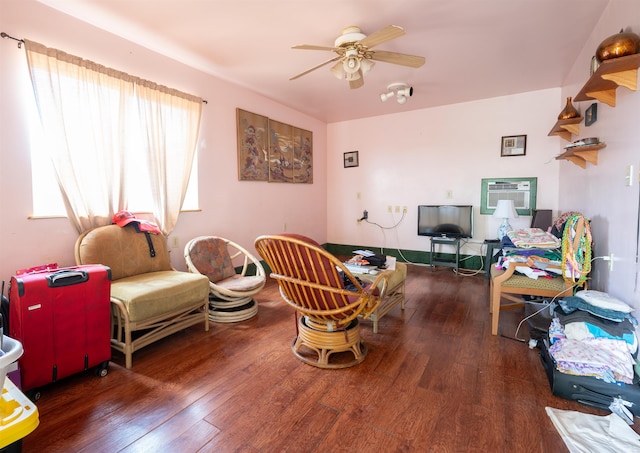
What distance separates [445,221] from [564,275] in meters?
2.52

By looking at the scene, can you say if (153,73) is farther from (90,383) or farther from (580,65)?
(580,65)

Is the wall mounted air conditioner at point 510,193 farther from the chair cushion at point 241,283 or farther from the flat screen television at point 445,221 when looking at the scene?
the chair cushion at point 241,283

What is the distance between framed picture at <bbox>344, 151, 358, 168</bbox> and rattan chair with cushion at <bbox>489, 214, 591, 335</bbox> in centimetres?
348

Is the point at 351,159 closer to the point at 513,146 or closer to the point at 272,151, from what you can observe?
the point at 272,151

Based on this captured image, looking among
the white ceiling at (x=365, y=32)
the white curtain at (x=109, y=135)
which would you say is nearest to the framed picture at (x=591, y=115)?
the white ceiling at (x=365, y=32)

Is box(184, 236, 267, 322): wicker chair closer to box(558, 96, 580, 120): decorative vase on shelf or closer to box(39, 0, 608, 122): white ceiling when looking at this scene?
box(39, 0, 608, 122): white ceiling

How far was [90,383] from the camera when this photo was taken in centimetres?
195

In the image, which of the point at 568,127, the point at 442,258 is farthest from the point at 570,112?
the point at 442,258

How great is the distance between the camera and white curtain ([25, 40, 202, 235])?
91.3 inches

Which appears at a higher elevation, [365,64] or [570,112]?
[365,64]

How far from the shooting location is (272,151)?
4516 mm

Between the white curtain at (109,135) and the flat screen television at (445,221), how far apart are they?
139 inches

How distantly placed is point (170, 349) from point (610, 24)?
13.7 ft

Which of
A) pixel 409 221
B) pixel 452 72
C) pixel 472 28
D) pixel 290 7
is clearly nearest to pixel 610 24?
pixel 472 28
